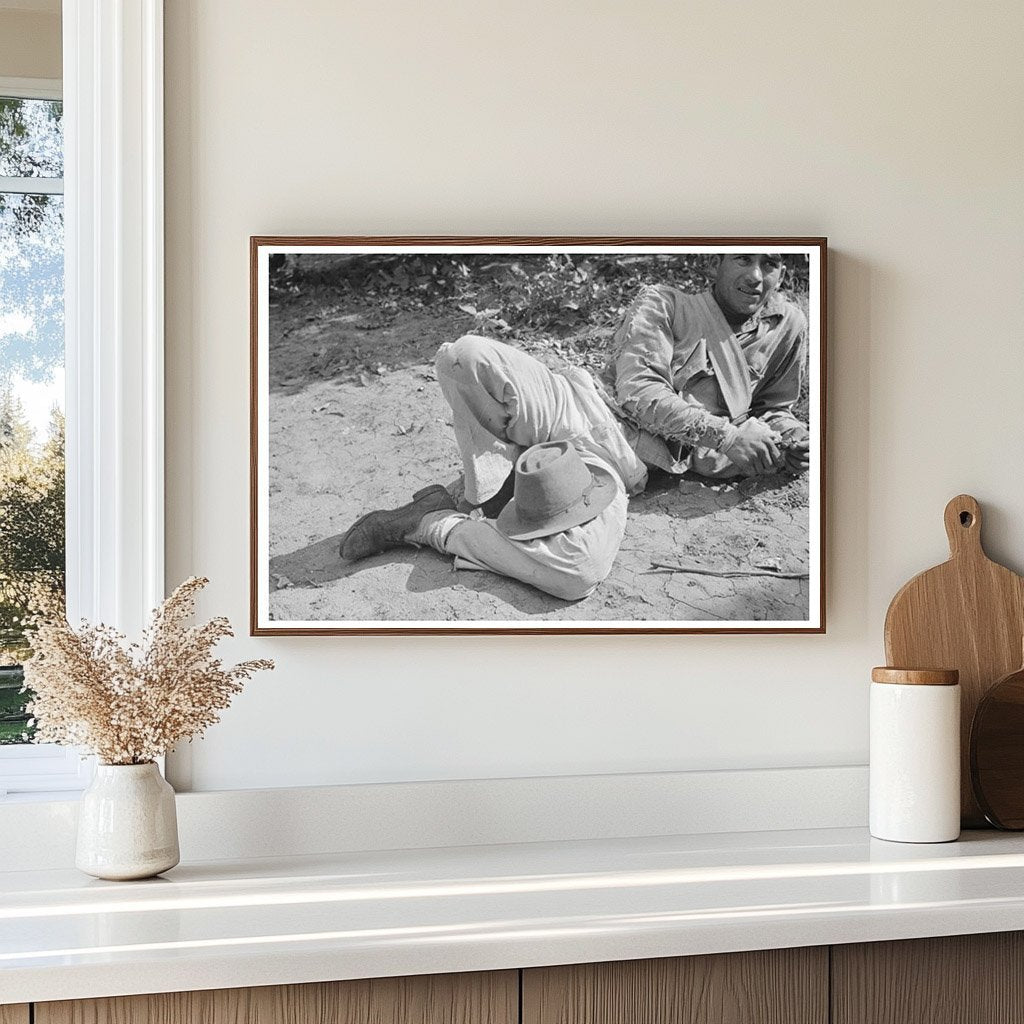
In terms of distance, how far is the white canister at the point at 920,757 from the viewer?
1.62 m

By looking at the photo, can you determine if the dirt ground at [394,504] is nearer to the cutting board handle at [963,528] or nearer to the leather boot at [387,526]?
the leather boot at [387,526]

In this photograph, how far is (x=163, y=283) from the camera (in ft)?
5.41

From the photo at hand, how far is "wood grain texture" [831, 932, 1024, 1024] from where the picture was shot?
1334 millimetres

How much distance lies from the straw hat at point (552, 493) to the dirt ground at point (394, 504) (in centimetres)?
7

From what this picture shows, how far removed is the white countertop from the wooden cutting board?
28cm

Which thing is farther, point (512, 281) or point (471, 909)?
point (512, 281)

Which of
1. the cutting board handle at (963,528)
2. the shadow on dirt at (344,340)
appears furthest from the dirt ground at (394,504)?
the cutting board handle at (963,528)

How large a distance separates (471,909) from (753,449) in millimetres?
831

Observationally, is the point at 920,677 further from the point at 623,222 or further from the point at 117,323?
the point at 117,323

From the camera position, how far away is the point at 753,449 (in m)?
1.73

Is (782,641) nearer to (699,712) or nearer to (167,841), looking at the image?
(699,712)

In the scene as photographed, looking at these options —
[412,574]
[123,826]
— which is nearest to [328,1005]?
[123,826]

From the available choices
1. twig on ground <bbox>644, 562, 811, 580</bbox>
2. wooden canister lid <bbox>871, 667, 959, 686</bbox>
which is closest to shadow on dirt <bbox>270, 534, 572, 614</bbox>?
twig on ground <bbox>644, 562, 811, 580</bbox>

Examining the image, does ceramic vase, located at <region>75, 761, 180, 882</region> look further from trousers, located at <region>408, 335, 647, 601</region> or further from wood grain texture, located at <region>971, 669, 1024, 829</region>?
wood grain texture, located at <region>971, 669, 1024, 829</region>
